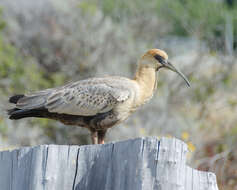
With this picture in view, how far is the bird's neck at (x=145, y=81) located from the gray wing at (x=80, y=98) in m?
0.25

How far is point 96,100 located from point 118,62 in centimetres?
690

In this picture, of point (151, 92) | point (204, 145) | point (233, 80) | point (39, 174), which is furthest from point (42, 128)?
point (39, 174)

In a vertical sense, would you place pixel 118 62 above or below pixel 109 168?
above

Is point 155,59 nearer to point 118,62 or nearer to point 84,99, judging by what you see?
point 84,99

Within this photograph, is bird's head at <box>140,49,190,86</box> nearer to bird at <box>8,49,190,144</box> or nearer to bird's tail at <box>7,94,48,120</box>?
bird at <box>8,49,190,144</box>

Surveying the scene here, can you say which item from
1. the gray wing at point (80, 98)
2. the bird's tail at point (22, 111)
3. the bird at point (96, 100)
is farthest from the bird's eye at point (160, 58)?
the bird's tail at point (22, 111)

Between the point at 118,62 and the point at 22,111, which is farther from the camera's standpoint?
the point at 118,62

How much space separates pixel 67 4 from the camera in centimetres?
1425

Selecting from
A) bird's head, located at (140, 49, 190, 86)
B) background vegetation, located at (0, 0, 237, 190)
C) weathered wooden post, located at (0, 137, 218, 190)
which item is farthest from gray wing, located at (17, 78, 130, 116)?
background vegetation, located at (0, 0, 237, 190)

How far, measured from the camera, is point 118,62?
12.8 meters

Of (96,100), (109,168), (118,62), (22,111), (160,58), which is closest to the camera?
(109,168)

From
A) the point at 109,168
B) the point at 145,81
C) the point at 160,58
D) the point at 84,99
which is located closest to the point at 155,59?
the point at 160,58

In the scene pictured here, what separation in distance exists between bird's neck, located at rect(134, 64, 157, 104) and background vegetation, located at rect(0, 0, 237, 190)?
4435mm

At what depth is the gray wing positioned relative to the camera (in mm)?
5727
